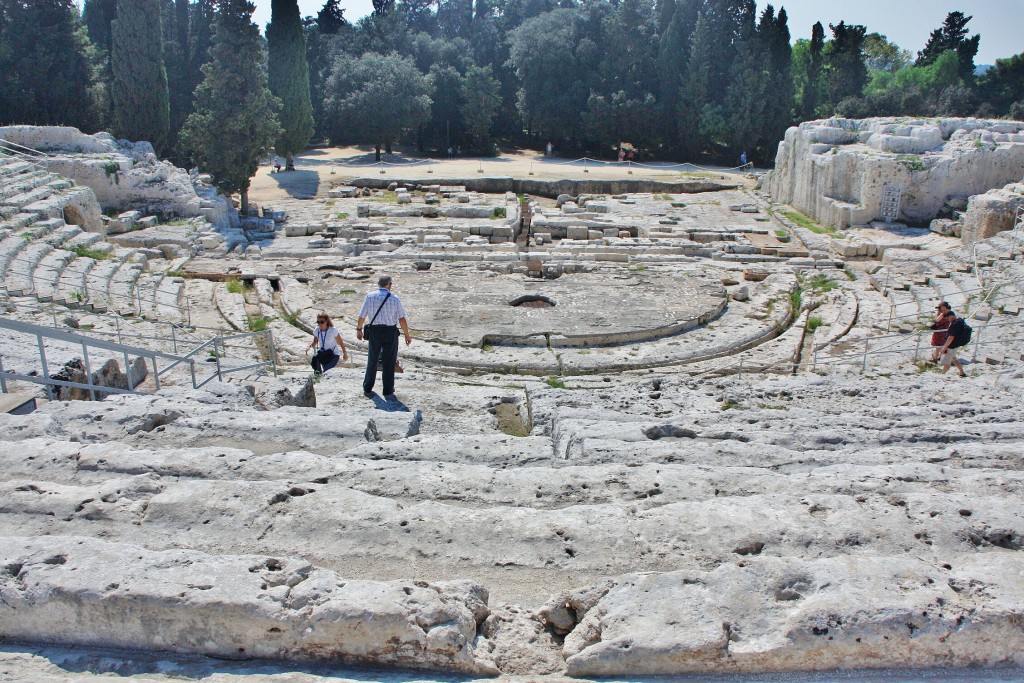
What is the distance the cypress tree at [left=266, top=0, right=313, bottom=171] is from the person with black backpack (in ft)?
91.1

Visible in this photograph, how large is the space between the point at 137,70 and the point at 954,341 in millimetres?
28462

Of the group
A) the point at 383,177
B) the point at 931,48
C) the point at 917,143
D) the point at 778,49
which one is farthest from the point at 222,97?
the point at 931,48

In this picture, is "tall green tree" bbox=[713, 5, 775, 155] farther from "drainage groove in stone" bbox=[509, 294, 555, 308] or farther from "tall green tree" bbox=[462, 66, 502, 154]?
"drainage groove in stone" bbox=[509, 294, 555, 308]

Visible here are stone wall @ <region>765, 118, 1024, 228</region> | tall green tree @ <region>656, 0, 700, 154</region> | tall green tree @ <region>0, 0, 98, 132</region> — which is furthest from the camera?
tall green tree @ <region>656, 0, 700, 154</region>

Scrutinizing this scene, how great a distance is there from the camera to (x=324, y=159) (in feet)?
130

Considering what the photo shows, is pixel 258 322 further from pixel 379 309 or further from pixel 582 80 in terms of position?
pixel 582 80

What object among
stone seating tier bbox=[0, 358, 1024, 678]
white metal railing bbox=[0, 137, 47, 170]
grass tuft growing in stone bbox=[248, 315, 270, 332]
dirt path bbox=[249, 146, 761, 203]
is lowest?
grass tuft growing in stone bbox=[248, 315, 270, 332]

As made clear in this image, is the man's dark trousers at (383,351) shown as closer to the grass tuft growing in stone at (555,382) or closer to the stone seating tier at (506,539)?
the stone seating tier at (506,539)

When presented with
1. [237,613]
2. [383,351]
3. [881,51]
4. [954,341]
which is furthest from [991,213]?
[881,51]

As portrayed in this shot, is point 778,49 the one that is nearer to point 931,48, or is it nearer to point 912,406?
point 931,48

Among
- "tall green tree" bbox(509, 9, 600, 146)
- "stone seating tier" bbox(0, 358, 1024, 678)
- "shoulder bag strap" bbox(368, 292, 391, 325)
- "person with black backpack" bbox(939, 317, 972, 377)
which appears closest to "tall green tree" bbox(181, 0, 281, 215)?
"shoulder bag strap" bbox(368, 292, 391, 325)

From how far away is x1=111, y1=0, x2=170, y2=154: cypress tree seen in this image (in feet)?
96.3

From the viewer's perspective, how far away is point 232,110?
985 inches

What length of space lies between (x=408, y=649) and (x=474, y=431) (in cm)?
549
